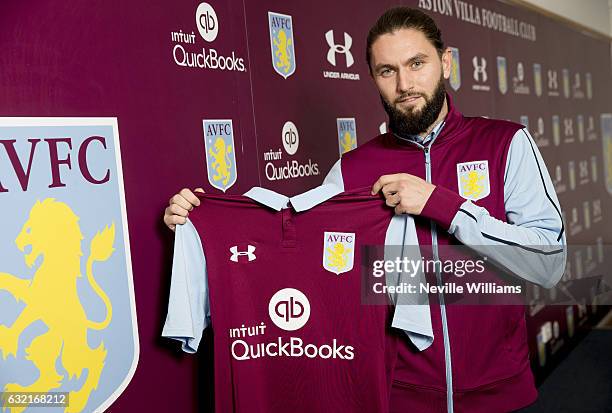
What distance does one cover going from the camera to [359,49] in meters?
3.01

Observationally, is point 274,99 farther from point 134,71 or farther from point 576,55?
point 576,55

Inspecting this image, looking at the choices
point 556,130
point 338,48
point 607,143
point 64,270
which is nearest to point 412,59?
point 64,270

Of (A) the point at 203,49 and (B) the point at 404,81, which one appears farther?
(A) the point at 203,49

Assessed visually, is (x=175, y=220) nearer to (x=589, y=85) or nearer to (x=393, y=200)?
(x=393, y=200)

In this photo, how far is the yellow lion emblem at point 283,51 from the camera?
2467 millimetres

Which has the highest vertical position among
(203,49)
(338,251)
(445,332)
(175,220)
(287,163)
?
(203,49)

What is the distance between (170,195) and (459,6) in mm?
2499

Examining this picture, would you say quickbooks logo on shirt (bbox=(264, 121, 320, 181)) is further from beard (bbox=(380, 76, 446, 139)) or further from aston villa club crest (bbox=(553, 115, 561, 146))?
aston villa club crest (bbox=(553, 115, 561, 146))

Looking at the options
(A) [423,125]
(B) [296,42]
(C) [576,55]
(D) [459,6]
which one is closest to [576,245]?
(C) [576,55]

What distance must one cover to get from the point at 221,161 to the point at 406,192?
73 centimetres

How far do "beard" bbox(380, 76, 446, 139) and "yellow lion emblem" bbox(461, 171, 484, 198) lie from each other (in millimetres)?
175

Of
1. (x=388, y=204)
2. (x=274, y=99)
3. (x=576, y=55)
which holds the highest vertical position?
(x=576, y=55)

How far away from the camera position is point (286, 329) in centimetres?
178

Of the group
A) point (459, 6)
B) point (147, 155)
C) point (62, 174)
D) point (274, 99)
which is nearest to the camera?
point (62, 174)
